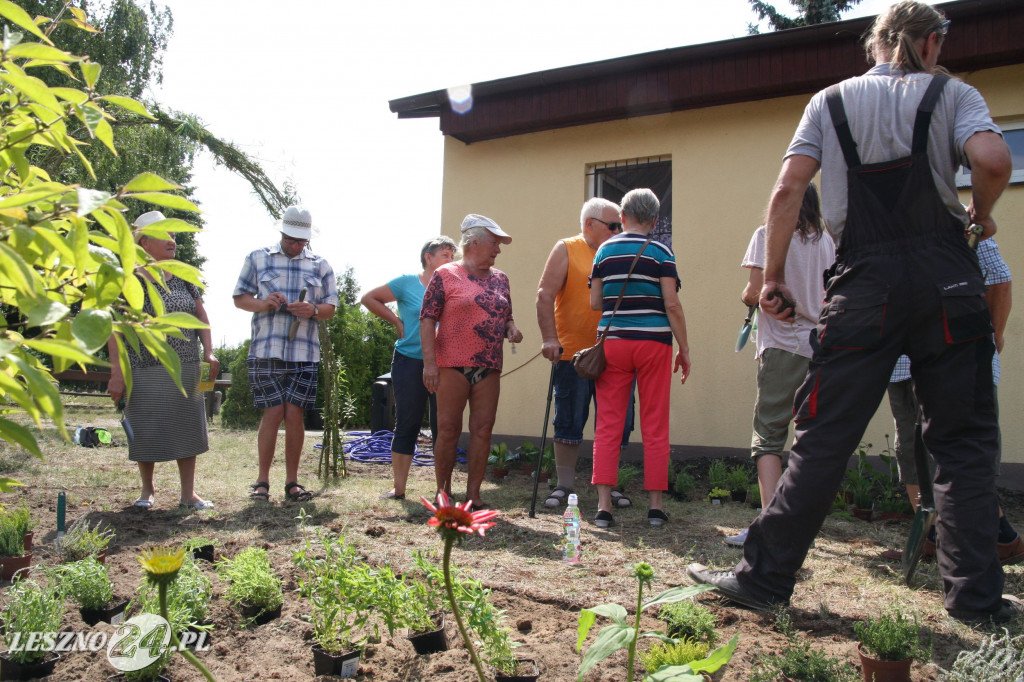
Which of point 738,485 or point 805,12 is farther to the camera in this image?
point 805,12

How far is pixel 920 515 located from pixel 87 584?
309 cm

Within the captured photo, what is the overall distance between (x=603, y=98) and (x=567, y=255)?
111 inches

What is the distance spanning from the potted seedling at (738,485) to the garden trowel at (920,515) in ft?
7.15

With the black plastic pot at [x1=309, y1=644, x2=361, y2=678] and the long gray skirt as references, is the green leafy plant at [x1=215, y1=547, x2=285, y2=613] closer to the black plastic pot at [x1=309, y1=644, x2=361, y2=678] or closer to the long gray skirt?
the black plastic pot at [x1=309, y1=644, x2=361, y2=678]

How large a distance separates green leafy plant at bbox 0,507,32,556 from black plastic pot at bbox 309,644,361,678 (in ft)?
5.29

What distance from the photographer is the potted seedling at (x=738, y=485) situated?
5164mm

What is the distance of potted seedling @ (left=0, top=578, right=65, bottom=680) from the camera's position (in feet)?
6.50

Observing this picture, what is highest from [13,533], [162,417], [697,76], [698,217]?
[697,76]

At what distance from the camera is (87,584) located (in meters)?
2.37

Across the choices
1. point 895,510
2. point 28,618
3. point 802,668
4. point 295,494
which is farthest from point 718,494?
point 28,618

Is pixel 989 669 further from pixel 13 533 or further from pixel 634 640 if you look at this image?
pixel 13 533

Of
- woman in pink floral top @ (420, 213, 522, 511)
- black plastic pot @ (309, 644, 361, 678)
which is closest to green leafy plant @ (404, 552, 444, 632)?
black plastic pot @ (309, 644, 361, 678)

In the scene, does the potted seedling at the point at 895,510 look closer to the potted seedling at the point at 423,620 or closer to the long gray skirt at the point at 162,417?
the potted seedling at the point at 423,620

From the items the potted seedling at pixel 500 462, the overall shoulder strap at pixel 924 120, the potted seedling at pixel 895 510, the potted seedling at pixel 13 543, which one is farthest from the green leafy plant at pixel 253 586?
the potted seedling at pixel 895 510
